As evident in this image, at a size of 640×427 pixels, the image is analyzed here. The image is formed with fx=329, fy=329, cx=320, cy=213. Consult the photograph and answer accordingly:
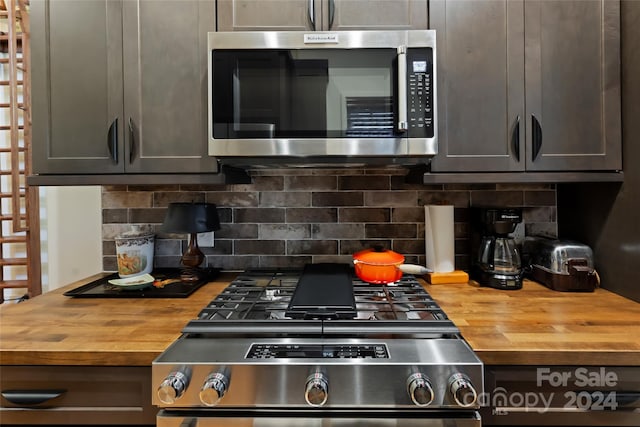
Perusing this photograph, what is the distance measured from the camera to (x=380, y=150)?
119cm

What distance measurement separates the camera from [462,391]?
0.79 meters

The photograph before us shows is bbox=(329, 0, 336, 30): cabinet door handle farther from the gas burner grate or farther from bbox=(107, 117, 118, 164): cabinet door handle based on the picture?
the gas burner grate

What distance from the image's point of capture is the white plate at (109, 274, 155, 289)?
1.36 metres

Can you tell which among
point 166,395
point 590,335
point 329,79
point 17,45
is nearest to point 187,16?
point 329,79

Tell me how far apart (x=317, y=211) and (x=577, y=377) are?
1.14m

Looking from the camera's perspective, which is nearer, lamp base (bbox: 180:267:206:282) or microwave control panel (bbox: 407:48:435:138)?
microwave control panel (bbox: 407:48:435:138)

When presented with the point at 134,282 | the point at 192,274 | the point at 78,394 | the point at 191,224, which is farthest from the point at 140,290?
the point at 78,394

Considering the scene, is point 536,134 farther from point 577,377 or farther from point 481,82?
point 577,377

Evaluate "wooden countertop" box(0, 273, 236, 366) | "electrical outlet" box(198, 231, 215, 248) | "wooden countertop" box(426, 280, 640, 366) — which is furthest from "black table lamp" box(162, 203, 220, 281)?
"wooden countertop" box(426, 280, 640, 366)

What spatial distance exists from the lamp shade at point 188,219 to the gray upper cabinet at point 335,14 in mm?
799

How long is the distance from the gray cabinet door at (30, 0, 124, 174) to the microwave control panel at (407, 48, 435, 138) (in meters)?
1.12

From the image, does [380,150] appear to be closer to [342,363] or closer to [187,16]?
[342,363]

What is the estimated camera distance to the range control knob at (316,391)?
0.79m

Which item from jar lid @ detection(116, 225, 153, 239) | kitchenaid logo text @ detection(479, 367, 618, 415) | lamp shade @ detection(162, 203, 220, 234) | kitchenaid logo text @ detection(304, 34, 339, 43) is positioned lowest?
kitchenaid logo text @ detection(479, 367, 618, 415)
